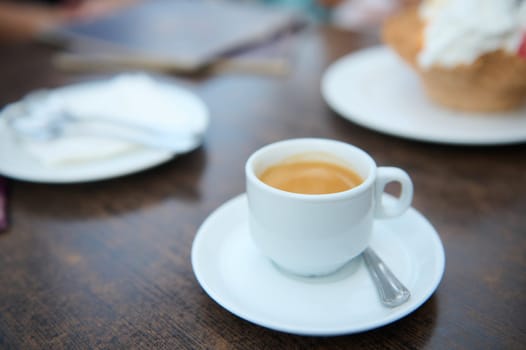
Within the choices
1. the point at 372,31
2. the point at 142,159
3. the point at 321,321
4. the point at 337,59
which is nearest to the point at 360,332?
the point at 321,321

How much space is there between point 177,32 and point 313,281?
834 mm

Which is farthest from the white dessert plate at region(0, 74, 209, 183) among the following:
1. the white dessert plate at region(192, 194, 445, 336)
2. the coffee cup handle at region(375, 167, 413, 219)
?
the coffee cup handle at region(375, 167, 413, 219)

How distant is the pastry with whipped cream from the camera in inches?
24.5

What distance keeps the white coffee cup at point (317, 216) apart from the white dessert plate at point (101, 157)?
231 mm

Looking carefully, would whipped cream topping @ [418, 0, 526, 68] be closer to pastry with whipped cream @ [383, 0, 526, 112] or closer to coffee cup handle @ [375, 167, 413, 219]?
pastry with whipped cream @ [383, 0, 526, 112]

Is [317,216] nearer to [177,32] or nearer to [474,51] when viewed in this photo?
[474,51]

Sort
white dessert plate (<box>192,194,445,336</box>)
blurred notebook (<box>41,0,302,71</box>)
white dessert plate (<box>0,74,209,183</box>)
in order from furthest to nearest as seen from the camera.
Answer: blurred notebook (<box>41,0,302,71</box>), white dessert plate (<box>0,74,209,183</box>), white dessert plate (<box>192,194,445,336</box>)

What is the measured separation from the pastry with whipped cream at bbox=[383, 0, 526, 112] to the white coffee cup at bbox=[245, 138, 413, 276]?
298 mm

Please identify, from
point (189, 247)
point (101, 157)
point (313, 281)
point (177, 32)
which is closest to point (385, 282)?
point (313, 281)

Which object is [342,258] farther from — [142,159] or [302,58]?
[302,58]

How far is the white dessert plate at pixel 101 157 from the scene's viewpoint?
1.88ft

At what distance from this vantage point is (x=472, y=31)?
63cm

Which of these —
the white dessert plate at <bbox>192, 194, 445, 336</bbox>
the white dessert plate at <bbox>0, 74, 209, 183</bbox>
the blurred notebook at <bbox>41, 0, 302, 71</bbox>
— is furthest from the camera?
the blurred notebook at <bbox>41, 0, 302, 71</bbox>

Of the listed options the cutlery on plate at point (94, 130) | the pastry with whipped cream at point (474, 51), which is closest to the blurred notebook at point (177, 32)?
Result: the cutlery on plate at point (94, 130)
